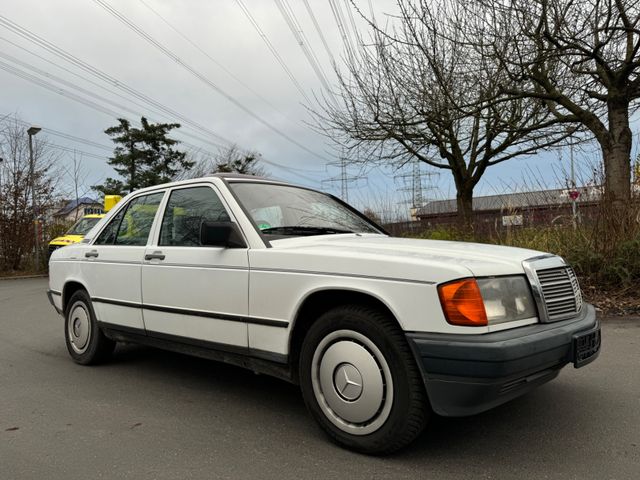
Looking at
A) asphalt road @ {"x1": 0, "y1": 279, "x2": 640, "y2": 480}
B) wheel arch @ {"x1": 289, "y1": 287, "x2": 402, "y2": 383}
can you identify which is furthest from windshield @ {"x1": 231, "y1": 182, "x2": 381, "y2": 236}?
asphalt road @ {"x1": 0, "y1": 279, "x2": 640, "y2": 480}

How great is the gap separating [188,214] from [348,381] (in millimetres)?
1894

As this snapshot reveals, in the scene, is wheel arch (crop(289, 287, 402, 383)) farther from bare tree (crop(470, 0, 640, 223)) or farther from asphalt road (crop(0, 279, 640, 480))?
bare tree (crop(470, 0, 640, 223))

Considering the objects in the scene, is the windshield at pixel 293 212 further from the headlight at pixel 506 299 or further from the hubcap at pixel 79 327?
the hubcap at pixel 79 327

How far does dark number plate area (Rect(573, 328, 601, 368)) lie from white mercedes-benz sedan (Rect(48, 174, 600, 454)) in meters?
0.01

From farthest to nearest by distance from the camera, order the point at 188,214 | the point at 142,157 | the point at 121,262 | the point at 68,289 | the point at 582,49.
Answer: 1. the point at 142,157
2. the point at 582,49
3. the point at 68,289
4. the point at 121,262
5. the point at 188,214

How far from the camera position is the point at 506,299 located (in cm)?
249

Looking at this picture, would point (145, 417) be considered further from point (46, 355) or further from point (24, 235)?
point (24, 235)

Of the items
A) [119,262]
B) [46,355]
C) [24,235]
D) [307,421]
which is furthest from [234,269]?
[24,235]

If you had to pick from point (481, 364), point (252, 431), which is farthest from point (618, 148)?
point (252, 431)

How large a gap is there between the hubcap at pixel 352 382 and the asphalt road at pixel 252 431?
0.68ft

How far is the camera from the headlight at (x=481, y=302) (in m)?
2.36

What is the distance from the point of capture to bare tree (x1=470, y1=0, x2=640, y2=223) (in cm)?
764

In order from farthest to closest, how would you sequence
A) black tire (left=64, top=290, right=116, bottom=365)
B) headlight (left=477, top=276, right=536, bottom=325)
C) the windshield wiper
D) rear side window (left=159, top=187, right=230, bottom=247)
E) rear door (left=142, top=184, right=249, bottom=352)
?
1. black tire (left=64, top=290, right=116, bottom=365)
2. rear side window (left=159, top=187, right=230, bottom=247)
3. the windshield wiper
4. rear door (left=142, top=184, right=249, bottom=352)
5. headlight (left=477, top=276, right=536, bottom=325)

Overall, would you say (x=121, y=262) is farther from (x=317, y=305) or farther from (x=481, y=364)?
(x=481, y=364)
